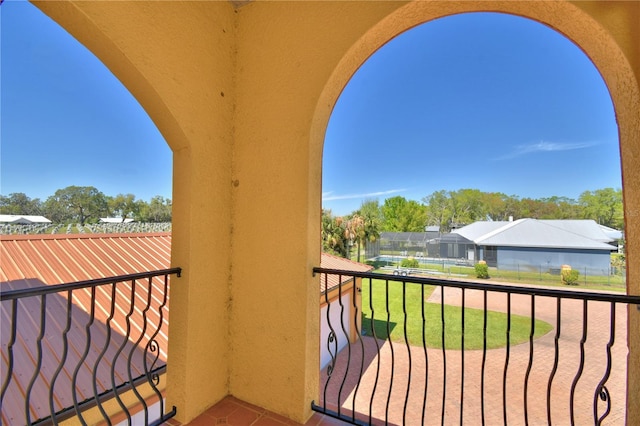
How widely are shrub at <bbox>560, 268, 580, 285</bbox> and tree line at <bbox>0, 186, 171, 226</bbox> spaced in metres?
10.4

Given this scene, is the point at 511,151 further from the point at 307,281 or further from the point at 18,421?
the point at 18,421

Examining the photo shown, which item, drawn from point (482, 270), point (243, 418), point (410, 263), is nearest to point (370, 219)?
point (410, 263)

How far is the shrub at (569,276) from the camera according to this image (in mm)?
7652

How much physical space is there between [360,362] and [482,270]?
511 cm

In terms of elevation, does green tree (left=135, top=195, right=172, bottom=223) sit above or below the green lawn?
above

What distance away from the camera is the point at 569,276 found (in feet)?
25.3

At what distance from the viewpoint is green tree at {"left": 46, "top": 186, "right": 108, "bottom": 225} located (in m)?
6.21

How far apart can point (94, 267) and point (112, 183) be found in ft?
22.2

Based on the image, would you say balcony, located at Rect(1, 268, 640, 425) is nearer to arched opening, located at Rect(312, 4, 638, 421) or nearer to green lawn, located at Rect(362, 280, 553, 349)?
green lawn, located at Rect(362, 280, 553, 349)

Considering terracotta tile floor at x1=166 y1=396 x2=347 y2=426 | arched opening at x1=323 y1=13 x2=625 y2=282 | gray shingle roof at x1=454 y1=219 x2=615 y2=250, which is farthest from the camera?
arched opening at x1=323 y1=13 x2=625 y2=282

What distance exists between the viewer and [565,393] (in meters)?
6.73

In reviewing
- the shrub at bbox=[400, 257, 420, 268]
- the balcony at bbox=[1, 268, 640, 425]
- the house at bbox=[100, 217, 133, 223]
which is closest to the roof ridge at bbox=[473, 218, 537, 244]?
the balcony at bbox=[1, 268, 640, 425]

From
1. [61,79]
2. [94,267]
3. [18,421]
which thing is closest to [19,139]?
[61,79]

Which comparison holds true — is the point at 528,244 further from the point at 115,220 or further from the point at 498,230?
the point at 115,220
